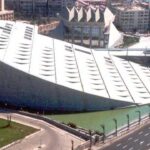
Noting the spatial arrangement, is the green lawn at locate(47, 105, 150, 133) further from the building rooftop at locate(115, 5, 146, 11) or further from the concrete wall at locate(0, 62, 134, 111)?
the building rooftop at locate(115, 5, 146, 11)

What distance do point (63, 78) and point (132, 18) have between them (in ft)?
165

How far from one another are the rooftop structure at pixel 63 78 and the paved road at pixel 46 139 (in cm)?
420

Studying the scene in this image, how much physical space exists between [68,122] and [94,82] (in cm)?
755

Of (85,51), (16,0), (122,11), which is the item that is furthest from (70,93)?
(16,0)

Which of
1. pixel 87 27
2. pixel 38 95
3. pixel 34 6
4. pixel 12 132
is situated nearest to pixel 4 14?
pixel 34 6

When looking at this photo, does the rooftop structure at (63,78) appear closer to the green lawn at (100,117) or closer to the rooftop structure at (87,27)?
the green lawn at (100,117)

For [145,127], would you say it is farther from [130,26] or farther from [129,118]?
[130,26]

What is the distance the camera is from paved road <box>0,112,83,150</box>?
3785 centimetres

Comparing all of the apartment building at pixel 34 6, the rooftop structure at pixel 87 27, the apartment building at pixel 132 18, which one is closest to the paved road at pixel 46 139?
the rooftop structure at pixel 87 27

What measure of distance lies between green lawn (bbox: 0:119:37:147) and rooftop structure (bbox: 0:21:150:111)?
5400 mm

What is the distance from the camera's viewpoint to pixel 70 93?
1844 inches

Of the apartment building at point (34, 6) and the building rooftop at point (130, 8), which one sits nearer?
the building rooftop at point (130, 8)

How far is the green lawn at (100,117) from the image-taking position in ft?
145

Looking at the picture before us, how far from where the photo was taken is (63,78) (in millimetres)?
48656
